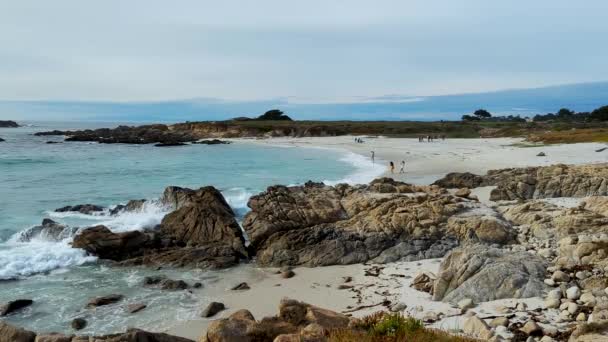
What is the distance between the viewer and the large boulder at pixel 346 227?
1468cm

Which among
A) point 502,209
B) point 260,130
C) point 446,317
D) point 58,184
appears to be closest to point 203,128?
point 260,130

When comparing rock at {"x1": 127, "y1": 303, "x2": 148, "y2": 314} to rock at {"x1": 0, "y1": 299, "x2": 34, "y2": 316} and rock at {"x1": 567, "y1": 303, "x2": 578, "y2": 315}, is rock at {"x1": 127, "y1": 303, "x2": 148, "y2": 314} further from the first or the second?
rock at {"x1": 567, "y1": 303, "x2": 578, "y2": 315}

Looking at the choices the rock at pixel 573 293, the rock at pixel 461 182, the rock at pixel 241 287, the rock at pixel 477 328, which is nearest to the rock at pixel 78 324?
the rock at pixel 241 287

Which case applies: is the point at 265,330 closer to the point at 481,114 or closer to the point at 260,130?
the point at 260,130

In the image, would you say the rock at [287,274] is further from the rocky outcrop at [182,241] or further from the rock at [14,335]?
the rock at [14,335]

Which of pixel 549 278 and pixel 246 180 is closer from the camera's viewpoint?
pixel 549 278

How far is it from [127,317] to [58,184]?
85.4 ft

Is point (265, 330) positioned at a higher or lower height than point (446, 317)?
higher

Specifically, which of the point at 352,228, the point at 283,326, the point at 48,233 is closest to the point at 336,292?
the point at 352,228

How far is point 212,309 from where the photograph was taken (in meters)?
11.0

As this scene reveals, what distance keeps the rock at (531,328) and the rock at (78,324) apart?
8.66 meters

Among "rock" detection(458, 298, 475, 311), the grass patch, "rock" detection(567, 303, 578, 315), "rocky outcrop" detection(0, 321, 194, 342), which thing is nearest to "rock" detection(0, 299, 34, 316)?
"rocky outcrop" detection(0, 321, 194, 342)

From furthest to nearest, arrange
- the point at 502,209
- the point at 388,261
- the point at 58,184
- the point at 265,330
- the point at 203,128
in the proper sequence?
the point at 203,128, the point at 58,184, the point at 502,209, the point at 388,261, the point at 265,330

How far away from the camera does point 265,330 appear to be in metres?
6.82
